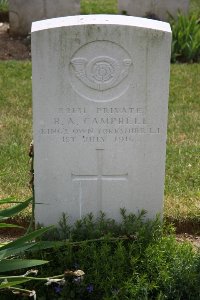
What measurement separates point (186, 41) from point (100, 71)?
5.33 meters

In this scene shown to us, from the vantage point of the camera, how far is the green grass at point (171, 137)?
5.18 m

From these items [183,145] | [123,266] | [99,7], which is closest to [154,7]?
[99,7]

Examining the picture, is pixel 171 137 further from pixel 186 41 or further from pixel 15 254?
pixel 186 41

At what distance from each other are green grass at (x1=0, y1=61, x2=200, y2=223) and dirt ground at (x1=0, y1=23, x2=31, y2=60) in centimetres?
70

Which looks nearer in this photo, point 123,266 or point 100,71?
point 123,266

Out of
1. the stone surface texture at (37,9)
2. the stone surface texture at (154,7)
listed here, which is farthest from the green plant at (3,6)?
the stone surface texture at (154,7)

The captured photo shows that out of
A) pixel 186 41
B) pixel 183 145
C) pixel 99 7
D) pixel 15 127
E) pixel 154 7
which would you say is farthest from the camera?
pixel 99 7

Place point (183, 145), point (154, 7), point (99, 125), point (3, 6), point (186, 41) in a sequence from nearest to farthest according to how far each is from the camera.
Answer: point (99, 125) < point (183, 145) < point (186, 41) < point (154, 7) < point (3, 6)

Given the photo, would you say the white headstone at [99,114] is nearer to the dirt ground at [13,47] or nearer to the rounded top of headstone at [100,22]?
the rounded top of headstone at [100,22]

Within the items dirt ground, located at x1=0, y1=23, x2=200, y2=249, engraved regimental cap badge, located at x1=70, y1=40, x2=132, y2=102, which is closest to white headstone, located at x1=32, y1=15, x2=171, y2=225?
engraved regimental cap badge, located at x1=70, y1=40, x2=132, y2=102

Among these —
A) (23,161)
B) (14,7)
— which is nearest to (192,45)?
(14,7)

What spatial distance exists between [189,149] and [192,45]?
3327 millimetres

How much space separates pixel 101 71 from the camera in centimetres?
404

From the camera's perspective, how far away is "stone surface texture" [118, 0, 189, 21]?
10.2m
